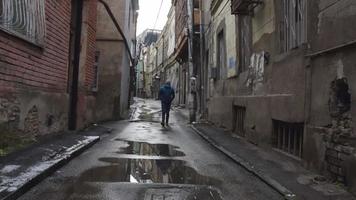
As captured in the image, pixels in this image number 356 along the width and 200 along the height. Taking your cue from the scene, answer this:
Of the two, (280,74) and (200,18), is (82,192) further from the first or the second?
(200,18)

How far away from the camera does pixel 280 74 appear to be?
897 centimetres

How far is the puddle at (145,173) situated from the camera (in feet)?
21.4

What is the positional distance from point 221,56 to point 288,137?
27.8 ft

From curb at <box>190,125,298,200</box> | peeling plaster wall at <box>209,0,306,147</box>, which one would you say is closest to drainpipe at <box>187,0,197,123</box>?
peeling plaster wall at <box>209,0,306,147</box>

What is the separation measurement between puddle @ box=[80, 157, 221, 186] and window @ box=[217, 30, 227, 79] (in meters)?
7.95

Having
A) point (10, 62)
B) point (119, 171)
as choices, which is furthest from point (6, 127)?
point (119, 171)

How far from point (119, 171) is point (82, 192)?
5.08ft

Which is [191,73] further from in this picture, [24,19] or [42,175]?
[42,175]

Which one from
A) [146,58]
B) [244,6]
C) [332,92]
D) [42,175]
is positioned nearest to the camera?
[42,175]

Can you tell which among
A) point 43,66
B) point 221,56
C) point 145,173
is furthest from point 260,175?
point 221,56

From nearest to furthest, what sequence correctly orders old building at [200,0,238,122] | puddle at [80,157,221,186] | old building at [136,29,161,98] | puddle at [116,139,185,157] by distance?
puddle at [80,157,221,186] → puddle at [116,139,185,157] → old building at [200,0,238,122] → old building at [136,29,161,98]

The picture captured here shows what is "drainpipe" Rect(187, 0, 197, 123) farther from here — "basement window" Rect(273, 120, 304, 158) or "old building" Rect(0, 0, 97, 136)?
"basement window" Rect(273, 120, 304, 158)

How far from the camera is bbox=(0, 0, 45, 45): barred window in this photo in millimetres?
7203

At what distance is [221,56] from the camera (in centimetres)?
1686
